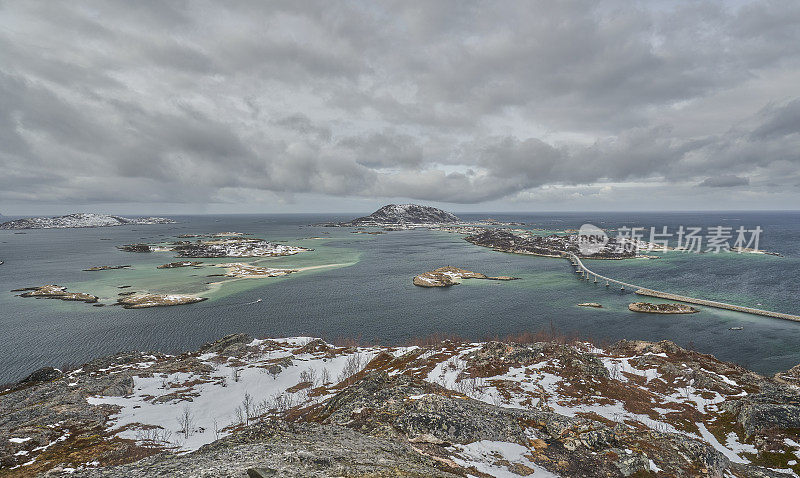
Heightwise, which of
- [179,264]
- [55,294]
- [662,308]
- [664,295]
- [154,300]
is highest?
[664,295]

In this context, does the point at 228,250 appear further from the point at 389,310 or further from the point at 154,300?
the point at 389,310

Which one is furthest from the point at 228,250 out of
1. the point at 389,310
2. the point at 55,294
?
the point at 389,310

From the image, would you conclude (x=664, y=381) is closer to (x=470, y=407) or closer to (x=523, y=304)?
(x=470, y=407)

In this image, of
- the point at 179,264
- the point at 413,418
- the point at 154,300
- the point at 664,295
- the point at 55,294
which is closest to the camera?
the point at 413,418

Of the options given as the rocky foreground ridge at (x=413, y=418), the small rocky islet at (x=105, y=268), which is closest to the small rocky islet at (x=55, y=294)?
the small rocky islet at (x=105, y=268)

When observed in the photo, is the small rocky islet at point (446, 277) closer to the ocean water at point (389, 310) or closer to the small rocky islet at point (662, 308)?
the ocean water at point (389, 310)

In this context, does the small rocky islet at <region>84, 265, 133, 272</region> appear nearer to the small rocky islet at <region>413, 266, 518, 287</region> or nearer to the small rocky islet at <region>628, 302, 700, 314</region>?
the small rocky islet at <region>413, 266, 518, 287</region>
